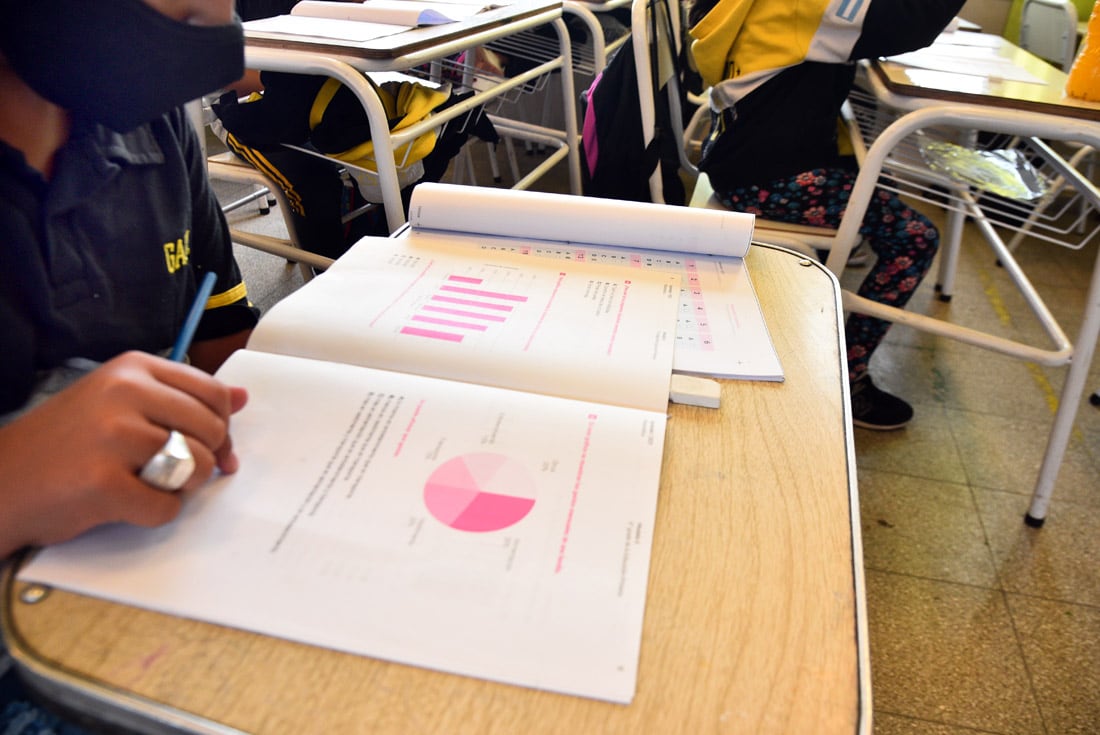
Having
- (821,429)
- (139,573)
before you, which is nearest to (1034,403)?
(821,429)

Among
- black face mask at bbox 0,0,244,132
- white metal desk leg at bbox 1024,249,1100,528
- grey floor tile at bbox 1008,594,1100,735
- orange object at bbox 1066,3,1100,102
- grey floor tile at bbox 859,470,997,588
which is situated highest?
black face mask at bbox 0,0,244,132

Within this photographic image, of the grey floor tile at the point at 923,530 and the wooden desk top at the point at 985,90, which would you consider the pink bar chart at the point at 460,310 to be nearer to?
the wooden desk top at the point at 985,90

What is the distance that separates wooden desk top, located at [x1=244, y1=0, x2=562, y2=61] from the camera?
879 mm

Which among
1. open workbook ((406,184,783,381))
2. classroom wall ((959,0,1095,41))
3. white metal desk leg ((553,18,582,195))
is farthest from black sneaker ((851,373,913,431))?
classroom wall ((959,0,1095,41))

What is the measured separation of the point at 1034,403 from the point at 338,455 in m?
1.92

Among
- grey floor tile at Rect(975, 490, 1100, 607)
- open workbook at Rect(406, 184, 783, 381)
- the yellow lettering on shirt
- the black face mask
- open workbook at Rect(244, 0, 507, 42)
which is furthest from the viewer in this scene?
grey floor tile at Rect(975, 490, 1100, 607)

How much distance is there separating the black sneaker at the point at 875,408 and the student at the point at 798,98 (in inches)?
11.1

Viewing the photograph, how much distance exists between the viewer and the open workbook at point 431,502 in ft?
1.10

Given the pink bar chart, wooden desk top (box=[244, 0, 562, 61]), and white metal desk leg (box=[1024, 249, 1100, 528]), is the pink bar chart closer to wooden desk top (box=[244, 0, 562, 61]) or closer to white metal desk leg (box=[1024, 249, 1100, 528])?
wooden desk top (box=[244, 0, 562, 61])

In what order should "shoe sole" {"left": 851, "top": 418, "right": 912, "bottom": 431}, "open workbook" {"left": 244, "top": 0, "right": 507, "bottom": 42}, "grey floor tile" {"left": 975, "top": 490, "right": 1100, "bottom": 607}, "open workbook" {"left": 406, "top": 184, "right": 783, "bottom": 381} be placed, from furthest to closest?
1. "shoe sole" {"left": 851, "top": 418, "right": 912, "bottom": 431}
2. "grey floor tile" {"left": 975, "top": 490, "right": 1100, "bottom": 607}
3. "open workbook" {"left": 244, "top": 0, "right": 507, "bottom": 42}
4. "open workbook" {"left": 406, "top": 184, "right": 783, "bottom": 381}

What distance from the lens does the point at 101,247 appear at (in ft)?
1.83

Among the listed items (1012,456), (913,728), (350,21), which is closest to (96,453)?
(350,21)

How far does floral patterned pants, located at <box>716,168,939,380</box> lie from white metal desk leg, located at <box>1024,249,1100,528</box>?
35cm

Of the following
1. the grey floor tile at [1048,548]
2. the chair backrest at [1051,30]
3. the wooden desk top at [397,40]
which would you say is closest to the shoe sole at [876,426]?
the grey floor tile at [1048,548]
